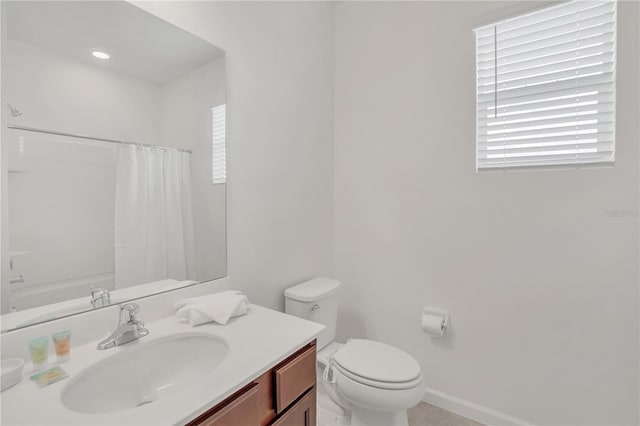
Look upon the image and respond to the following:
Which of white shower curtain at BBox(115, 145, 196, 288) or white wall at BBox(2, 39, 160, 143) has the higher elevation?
white wall at BBox(2, 39, 160, 143)

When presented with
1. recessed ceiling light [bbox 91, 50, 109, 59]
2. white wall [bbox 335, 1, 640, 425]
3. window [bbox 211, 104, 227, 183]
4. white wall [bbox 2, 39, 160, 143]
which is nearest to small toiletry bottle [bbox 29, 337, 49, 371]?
white wall [bbox 2, 39, 160, 143]

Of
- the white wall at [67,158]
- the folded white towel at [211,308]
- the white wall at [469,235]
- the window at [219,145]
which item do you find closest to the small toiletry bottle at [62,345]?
the white wall at [67,158]

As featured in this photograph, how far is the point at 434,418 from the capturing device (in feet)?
5.71

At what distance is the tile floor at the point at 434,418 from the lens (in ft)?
5.56

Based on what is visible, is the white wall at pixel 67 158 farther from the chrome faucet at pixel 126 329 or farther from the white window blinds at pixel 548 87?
the white window blinds at pixel 548 87

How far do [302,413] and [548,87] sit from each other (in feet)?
6.28

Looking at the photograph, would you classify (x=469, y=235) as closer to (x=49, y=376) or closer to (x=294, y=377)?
(x=294, y=377)

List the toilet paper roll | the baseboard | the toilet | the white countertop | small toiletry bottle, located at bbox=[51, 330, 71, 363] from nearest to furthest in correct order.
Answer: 1. the white countertop
2. small toiletry bottle, located at bbox=[51, 330, 71, 363]
3. the toilet
4. the baseboard
5. the toilet paper roll

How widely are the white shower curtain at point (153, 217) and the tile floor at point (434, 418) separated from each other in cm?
153

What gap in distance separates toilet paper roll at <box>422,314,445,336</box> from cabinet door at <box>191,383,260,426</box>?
1252mm

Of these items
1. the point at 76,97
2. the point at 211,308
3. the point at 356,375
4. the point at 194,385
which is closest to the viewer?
the point at 194,385

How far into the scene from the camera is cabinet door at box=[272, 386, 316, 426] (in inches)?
38.3

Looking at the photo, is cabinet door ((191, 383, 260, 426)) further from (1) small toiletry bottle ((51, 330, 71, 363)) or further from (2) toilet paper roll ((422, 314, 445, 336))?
(2) toilet paper roll ((422, 314, 445, 336))

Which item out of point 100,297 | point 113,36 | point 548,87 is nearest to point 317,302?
point 100,297
